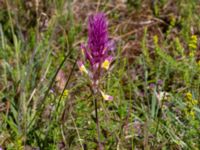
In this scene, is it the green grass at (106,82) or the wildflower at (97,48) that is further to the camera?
the green grass at (106,82)

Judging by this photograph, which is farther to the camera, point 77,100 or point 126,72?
point 126,72

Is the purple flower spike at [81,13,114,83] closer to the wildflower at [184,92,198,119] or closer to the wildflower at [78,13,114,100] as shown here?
the wildflower at [78,13,114,100]

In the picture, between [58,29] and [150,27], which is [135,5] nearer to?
[150,27]

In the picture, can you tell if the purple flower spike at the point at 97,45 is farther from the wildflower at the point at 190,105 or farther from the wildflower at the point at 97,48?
the wildflower at the point at 190,105

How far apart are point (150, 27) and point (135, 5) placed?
238 mm

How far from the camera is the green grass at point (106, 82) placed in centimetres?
231

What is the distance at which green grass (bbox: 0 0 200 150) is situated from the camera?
91.0 inches

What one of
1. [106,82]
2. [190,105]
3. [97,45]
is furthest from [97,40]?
[106,82]

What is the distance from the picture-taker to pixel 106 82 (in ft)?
9.07

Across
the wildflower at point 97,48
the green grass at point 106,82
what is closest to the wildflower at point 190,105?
the green grass at point 106,82

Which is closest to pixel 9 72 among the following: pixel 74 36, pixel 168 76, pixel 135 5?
pixel 74 36

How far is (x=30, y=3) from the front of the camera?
3.48m

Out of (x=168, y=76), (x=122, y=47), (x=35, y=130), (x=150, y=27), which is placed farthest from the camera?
(x=150, y=27)

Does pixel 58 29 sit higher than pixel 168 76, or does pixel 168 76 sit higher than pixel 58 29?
pixel 58 29
